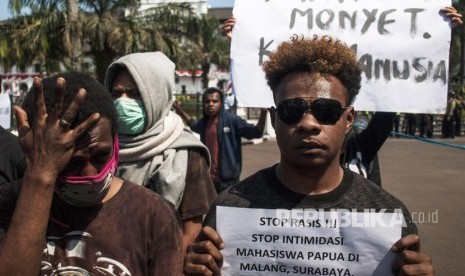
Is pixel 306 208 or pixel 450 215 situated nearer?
pixel 306 208

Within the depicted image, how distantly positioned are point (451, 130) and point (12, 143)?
18948mm

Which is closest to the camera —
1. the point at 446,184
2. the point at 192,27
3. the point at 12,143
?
the point at 12,143

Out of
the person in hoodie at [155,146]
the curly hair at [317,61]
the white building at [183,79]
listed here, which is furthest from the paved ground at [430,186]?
the white building at [183,79]

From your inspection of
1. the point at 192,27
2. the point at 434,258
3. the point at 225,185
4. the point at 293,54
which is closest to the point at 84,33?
the point at 192,27

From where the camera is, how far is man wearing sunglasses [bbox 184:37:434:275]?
1873mm

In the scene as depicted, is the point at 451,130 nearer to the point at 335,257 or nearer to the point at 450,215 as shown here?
the point at 450,215

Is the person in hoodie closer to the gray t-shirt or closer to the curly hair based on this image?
the gray t-shirt

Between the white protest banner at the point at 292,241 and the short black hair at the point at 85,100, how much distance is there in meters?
0.52

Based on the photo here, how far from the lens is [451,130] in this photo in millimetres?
19547

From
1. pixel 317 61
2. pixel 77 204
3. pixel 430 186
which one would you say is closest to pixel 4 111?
pixel 77 204

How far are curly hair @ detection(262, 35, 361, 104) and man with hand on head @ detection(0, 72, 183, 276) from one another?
61 centimetres

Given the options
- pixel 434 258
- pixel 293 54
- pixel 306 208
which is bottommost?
pixel 434 258

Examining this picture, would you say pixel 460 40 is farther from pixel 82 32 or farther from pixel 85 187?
pixel 85 187

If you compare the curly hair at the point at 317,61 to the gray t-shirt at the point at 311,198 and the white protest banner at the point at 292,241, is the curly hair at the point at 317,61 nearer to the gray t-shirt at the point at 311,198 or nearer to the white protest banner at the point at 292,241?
the gray t-shirt at the point at 311,198
